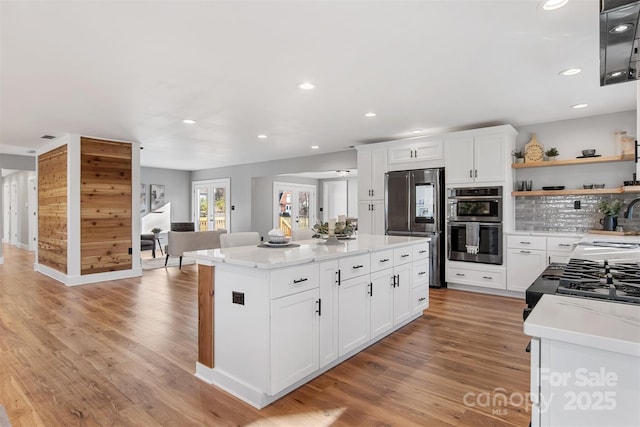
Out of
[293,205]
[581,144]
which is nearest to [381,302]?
[581,144]

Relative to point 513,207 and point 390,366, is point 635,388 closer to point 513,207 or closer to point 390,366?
point 390,366

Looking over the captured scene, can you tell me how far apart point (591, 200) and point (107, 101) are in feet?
19.5

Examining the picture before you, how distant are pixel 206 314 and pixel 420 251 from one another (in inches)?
91.6

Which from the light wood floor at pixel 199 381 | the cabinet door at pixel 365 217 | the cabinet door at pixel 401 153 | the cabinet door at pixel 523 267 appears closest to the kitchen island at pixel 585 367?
the light wood floor at pixel 199 381

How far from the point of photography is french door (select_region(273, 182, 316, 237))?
32.2 feet

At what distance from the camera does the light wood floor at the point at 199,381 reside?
1976mm

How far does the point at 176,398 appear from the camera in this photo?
2.16 metres

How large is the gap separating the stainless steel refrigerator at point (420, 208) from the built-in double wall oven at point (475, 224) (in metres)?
0.17

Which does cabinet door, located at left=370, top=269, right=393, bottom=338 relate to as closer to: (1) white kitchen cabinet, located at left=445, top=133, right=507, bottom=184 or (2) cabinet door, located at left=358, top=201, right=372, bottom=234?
(1) white kitchen cabinet, located at left=445, top=133, right=507, bottom=184

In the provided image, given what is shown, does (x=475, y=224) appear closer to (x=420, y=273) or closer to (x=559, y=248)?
(x=559, y=248)

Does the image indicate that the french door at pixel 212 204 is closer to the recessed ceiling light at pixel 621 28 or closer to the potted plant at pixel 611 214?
the potted plant at pixel 611 214

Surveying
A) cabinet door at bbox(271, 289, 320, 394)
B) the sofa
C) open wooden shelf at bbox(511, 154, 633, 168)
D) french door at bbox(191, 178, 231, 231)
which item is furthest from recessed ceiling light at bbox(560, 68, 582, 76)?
french door at bbox(191, 178, 231, 231)

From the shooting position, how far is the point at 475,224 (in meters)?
4.80

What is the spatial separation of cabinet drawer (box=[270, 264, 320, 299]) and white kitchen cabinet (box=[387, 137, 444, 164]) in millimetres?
3554
